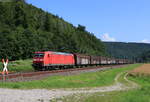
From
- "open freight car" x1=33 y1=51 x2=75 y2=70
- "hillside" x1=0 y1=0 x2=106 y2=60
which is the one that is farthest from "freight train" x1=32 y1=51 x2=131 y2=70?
"hillside" x1=0 y1=0 x2=106 y2=60

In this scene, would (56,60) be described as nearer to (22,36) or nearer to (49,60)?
(49,60)

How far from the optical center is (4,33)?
9400 cm

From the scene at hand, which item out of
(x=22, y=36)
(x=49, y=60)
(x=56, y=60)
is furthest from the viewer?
(x=22, y=36)

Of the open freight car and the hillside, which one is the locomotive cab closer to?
the open freight car

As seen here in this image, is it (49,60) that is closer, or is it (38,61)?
(38,61)

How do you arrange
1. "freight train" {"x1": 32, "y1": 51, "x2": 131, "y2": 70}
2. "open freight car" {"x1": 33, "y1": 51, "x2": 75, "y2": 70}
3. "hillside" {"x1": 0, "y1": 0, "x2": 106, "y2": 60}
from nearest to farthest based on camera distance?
"open freight car" {"x1": 33, "y1": 51, "x2": 75, "y2": 70} → "freight train" {"x1": 32, "y1": 51, "x2": 131, "y2": 70} → "hillside" {"x1": 0, "y1": 0, "x2": 106, "y2": 60}

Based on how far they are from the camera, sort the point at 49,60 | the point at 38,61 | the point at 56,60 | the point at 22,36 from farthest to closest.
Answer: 1. the point at 22,36
2. the point at 56,60
3. the point at 49,60
4. the point at 38,61

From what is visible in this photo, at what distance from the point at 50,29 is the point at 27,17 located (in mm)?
27391

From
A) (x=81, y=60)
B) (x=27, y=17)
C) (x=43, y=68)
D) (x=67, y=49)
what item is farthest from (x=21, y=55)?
(x=27, y=17)

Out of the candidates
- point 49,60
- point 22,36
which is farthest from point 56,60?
point 22,36

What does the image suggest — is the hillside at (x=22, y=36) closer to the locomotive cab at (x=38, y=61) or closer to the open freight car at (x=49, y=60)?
the open freight car at (x=49, y=60)

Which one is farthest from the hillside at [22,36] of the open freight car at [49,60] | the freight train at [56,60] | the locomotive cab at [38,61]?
the locomotive cab at [38,61]

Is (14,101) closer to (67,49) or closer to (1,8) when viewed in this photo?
(67,49)

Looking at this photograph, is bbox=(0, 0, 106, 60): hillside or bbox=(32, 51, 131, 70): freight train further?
bbox=(0, 0, 106, 60): hillside
